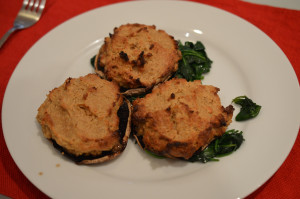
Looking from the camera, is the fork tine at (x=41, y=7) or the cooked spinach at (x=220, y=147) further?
the fork tine at (x=41, y=7)

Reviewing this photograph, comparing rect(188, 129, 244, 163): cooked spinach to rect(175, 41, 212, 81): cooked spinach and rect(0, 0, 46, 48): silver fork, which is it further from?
rect(0, 0, 46, 48): silver fork

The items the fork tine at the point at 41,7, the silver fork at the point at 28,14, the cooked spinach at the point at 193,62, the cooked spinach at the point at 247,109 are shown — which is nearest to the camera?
the cooked spinach at the point at 247,109

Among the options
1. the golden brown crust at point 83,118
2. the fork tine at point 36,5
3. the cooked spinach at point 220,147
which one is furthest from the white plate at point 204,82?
the fork tine at point 36,5

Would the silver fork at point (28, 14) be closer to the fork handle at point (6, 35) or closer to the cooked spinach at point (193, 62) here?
the fork handle at point (6, 35)

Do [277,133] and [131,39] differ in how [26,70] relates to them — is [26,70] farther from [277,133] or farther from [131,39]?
[277,133]

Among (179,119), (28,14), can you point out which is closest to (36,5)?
(28,14)

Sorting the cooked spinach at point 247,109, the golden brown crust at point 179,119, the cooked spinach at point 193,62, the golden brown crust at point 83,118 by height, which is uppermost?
the cooked spinach at point 193,62

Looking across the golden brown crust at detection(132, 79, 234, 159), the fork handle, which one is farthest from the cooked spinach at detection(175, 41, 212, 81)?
the fork handle
